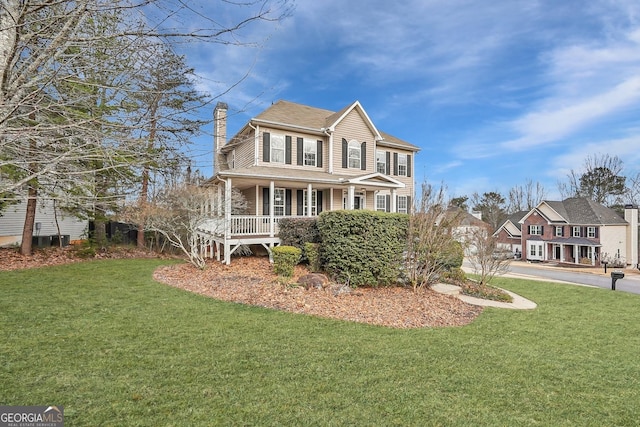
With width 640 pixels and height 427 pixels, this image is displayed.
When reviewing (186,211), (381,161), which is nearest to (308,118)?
(381,161)

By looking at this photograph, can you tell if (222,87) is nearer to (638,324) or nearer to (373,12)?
(373,12)

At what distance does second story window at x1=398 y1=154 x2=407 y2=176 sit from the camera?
65.6 feet

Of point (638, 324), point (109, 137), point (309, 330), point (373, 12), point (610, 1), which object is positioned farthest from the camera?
point (610, 1)

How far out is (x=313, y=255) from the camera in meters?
10.4

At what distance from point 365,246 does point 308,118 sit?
36.5 feet

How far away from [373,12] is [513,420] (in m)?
9.53

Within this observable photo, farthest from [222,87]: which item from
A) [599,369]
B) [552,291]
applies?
[552,291]

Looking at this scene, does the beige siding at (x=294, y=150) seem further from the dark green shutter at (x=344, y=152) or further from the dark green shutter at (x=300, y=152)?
the dark green shutter at (x=344, y=152)

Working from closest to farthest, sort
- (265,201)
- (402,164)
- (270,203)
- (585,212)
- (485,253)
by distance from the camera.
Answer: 1. (485,253)
2. (270,203)
3. (265,201)
4. (402,164)
5. (585,212)

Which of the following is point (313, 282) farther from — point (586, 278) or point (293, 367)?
point (586, 278)

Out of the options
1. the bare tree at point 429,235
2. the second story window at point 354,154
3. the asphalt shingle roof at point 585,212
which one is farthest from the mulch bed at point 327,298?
the asphalt shingle roof at point 585,212

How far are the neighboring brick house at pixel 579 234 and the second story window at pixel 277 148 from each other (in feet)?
109

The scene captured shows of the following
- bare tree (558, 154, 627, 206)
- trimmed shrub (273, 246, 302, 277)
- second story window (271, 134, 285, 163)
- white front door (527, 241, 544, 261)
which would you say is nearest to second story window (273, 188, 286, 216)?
second story window (271, 134, 285, 163)

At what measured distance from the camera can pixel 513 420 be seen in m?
3.01
